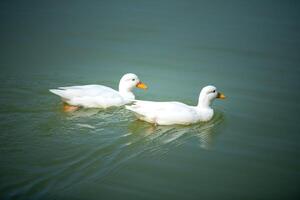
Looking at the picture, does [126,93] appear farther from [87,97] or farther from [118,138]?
[118,138]

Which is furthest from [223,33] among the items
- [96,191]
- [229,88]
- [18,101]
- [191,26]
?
[96,191]

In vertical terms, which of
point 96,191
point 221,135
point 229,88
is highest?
point 229,88

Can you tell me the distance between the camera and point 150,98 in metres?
9.79

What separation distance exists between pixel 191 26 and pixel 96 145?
9.22m

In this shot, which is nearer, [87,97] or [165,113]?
[165,113]

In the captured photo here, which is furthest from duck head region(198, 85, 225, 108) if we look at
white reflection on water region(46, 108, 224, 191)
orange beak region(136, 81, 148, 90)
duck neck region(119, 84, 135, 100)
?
duck neck region(119, 84, 135, 100)

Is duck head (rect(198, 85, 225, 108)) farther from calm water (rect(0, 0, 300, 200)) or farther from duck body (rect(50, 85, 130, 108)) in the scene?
duck body (rect(50, 85, 130, 108))

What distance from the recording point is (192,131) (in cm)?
811

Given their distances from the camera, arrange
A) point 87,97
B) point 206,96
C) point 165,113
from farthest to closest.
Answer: point 206,96 < point 87,97 < point 165,113

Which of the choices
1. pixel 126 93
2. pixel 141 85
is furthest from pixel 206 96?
pixel 126 93

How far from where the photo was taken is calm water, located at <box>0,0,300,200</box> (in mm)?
6129

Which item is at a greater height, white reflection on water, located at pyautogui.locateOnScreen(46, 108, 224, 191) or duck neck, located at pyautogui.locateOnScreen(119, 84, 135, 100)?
duck neck, located at pyautogui.locateOnScreen(119, 84, 135, 100)

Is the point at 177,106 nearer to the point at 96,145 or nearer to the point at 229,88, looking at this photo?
the point at 96,145

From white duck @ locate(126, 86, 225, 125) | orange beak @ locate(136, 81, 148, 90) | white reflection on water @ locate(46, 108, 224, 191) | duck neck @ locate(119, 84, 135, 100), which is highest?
orange beak @ locate(136, 81, 148, 90)
